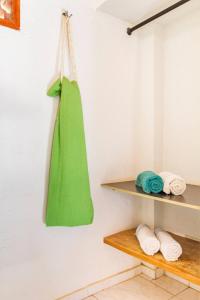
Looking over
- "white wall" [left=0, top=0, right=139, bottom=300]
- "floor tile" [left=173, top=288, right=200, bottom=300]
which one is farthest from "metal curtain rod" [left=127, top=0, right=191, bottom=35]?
"floor tile" [left=173, top=288, right=200, bottom=300]

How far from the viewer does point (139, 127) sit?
1.54 m

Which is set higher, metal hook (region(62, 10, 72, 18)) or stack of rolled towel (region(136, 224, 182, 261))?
metal hook (region(62, 10, 72, 18))

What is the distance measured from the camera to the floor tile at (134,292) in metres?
1.27

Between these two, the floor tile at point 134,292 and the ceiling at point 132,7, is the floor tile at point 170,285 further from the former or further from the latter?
the ceiling at point 132,7

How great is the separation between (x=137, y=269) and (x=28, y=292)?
724 mm

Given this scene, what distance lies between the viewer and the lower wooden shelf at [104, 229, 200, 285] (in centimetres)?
98

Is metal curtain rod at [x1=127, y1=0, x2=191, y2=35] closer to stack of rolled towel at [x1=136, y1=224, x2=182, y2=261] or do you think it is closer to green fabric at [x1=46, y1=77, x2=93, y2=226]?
green fabric at [x1=46, y1=77, x2=93, y2=226]

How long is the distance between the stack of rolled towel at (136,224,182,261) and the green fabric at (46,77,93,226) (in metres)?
0.32

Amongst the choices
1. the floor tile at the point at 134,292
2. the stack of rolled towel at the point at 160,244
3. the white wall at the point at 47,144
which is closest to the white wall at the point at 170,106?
the white wall at the point at 47,144

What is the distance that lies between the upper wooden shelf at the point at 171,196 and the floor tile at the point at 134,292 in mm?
586

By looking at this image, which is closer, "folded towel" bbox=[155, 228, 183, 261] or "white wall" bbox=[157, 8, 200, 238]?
"folded towel" bbox=[155, 228, 183, 261]

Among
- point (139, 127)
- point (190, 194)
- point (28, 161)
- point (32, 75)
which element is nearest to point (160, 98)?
point (139, 127)

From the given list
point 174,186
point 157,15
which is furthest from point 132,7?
point 174,186

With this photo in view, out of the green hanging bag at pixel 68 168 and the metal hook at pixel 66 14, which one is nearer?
the green hanging bag at pixel 68 168
